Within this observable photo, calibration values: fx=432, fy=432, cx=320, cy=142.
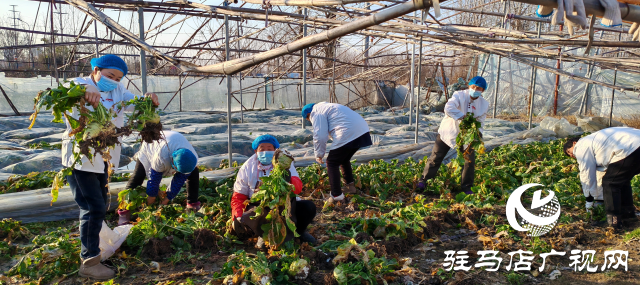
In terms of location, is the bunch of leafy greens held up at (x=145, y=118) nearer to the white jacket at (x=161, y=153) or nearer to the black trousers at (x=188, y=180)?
the white jacket at (x=161, y=153)

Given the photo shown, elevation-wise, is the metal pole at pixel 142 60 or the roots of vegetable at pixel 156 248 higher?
the metal pole at pixel 142 60

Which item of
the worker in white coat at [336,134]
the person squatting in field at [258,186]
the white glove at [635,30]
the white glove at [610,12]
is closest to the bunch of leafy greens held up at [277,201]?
the person squatting in field at [258,186]

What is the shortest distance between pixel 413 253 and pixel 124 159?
17.5 feet

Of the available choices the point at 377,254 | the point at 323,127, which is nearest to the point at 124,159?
the point at 323,127

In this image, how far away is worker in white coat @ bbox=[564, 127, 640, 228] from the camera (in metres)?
4.34

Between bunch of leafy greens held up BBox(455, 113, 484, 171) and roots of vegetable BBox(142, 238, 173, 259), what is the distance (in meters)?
3.63

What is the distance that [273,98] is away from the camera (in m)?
18.5

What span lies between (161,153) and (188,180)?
56 centimetres

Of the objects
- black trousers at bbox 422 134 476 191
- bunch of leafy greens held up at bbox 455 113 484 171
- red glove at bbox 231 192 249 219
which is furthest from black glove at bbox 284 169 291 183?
black trousers at bbox 422 134 476 191

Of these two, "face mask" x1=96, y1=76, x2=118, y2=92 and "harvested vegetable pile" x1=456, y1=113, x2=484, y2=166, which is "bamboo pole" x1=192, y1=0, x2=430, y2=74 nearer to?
"face mask" x1=96, y1=76, x2=118, y2=92

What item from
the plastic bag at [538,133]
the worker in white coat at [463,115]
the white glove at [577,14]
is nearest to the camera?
the white glove at [577,14]

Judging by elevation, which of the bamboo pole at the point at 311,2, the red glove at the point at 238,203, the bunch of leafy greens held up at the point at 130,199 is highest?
the bamboo pole at the point at 311,2

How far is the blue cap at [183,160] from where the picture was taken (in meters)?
4.38

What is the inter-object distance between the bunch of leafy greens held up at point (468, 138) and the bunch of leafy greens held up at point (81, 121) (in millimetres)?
4029
